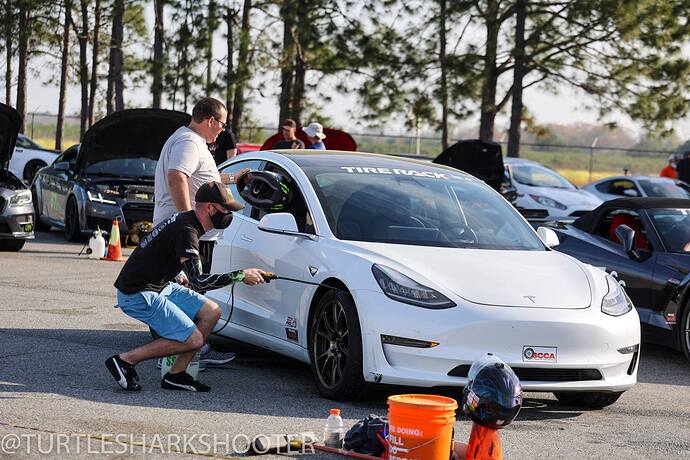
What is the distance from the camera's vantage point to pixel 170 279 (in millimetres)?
7621

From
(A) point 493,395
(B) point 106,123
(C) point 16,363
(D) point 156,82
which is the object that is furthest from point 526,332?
(D) point 156,82

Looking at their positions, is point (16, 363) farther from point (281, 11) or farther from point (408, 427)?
point (281, 11)

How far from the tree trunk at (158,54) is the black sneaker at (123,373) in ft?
80.6

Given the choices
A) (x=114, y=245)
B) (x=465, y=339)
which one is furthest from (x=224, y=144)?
(x=465, y=339)

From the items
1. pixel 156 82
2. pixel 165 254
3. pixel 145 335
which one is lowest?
pixel 145 335

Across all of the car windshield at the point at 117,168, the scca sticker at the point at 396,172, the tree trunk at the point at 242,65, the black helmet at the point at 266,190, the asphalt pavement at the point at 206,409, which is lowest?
the asphalt pavement at the point at 206,409

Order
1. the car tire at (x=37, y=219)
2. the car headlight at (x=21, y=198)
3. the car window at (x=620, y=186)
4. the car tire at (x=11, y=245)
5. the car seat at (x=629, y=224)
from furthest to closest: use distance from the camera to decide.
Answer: the car window at (x=620, y=186), the car tire at (x=37, y=219), the car tire at (x=11, y=245), the car headlight at (x=21, y=198), the car seat at (x=629, y=224)

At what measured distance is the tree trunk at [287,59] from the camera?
29.3 meters

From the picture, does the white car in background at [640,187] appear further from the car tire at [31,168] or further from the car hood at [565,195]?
the car tire at [31,168]

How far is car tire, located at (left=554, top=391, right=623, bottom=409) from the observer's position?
7801 mm

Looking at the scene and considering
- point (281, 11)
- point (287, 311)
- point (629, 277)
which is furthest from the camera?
point (281, 11)

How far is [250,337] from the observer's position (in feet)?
28.4

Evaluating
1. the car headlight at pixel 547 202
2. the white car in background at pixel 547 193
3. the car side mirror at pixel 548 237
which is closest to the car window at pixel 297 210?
the car side mirror at pixel 548 237

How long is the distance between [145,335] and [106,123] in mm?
7625
